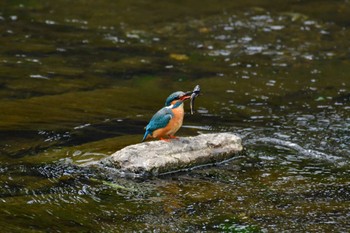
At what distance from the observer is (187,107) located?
8.84m

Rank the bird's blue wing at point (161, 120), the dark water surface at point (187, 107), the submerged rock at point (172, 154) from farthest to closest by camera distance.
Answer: the bird's blue wing at point (161, 120)
the submerged rock at point (172, 154)
the dark water surface at point (187, 107)

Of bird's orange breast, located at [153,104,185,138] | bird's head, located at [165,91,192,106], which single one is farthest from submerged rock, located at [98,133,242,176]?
bird's head, located at [165,91,192,106]

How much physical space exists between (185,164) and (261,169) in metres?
0.71

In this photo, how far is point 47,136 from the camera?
23.4ft

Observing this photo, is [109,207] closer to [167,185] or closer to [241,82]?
[167,185]

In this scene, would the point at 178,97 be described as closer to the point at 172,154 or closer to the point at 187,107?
the point at 172,154

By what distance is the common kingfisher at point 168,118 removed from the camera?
6.39m

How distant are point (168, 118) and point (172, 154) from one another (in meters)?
0.34

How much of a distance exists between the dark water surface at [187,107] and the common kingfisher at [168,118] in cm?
46

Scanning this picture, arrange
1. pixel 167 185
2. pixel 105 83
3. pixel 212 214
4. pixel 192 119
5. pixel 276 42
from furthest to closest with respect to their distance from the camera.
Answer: pixel 276 42, pixel 105 83, pixel 192 119, pixel 167 185, pixel 212 214

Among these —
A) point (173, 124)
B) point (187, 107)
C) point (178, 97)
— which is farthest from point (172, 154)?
point (187, 107)

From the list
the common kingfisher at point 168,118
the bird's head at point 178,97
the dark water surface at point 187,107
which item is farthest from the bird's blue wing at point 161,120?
the dark water surface at point 187,107

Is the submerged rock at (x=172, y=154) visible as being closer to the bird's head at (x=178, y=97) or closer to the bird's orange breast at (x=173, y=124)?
the bird's orange breast at (x=173, y=124)

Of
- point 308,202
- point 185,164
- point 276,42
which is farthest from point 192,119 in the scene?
point 276,42
